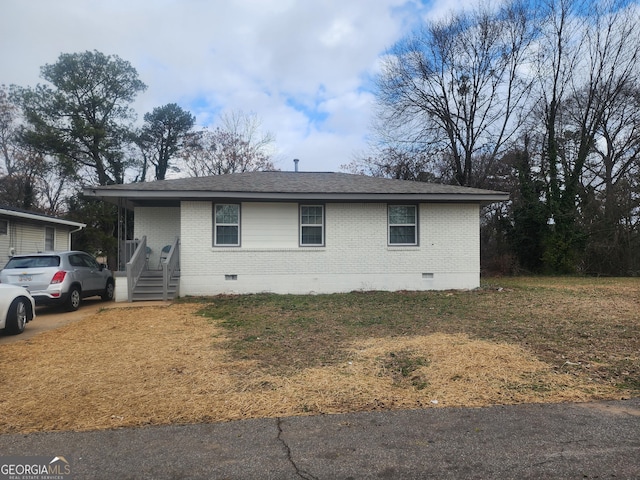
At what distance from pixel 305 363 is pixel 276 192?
8.01 metres

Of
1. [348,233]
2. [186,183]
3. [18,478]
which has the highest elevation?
[186,183]

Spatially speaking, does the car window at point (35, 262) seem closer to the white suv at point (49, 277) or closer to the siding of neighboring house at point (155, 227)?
the white suv at point (49, 277)

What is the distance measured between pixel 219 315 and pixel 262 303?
6.14ft

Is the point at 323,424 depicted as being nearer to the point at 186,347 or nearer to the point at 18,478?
the point at 18,478

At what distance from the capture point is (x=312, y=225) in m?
13.9

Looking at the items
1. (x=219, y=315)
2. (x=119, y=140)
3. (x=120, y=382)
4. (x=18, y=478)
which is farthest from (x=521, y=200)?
(x=119, y=140)

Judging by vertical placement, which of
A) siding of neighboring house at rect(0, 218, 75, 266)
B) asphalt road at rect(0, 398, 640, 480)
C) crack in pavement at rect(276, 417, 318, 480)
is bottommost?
crack in pavement at rect(276, 417, 318, 480)

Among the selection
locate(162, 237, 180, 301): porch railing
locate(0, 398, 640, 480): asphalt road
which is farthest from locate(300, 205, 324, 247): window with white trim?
locate(0, 398, 640, 480): asphalt road

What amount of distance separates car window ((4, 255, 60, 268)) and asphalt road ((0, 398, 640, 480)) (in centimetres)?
878

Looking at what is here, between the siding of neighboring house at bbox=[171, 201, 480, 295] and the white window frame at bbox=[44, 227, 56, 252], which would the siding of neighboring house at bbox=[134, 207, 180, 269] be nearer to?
the siding of neighboring house at bbox=[171, 201, 480, 295]

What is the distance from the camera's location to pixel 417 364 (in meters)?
5.63

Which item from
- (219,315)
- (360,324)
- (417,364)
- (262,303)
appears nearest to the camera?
(417,364)

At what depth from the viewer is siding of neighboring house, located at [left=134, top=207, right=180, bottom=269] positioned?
1460 cm

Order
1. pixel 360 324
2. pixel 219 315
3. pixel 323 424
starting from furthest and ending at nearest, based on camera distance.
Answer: pixel 219 315
pixel 360 324
pixel 323 424
